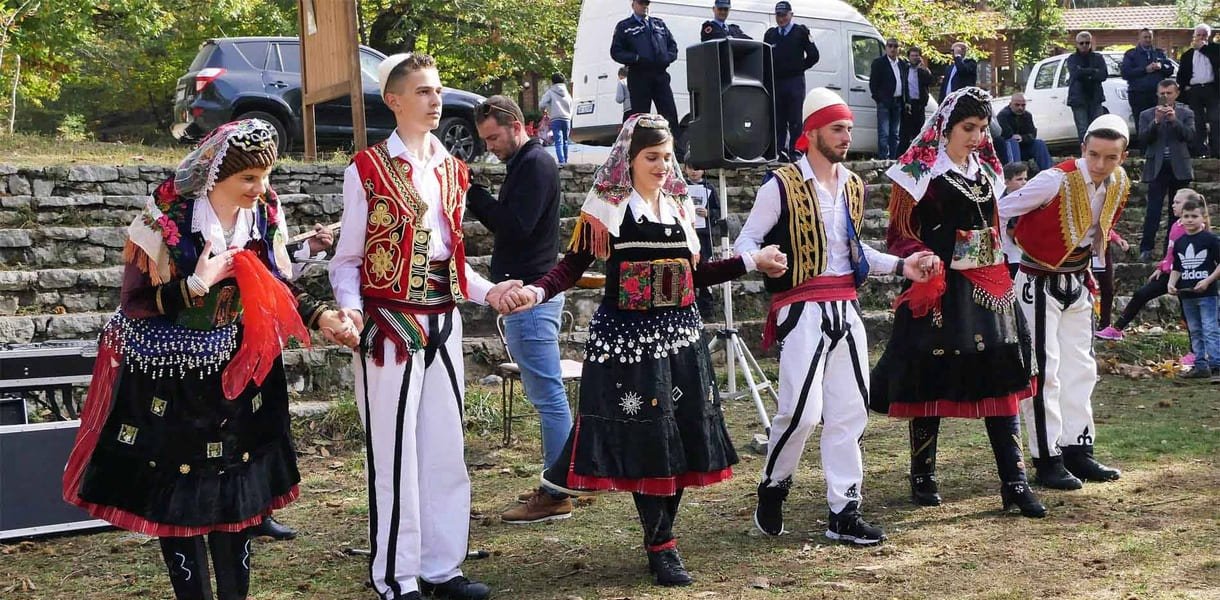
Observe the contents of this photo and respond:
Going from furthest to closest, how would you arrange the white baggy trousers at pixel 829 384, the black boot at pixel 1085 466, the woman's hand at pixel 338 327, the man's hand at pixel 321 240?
1. the black boot at pixel 1085 466
2. the white baggy trousers at pixel 829 384
3. the man's hand at pixel 321 240
4. the woman's hand at pixel 338 327

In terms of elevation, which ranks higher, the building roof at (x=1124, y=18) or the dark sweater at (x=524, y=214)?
the building roof at (x=1124, y=18)

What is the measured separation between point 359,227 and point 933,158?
104 inches

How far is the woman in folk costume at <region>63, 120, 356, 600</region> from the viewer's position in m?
3.80

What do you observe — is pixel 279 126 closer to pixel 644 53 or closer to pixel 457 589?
pixel 644 53

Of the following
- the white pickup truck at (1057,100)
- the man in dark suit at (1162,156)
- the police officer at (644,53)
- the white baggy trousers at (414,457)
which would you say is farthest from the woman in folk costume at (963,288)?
the white pickup truck at (1057,100)

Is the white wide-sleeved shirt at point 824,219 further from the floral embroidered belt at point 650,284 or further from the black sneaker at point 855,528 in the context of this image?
the black sneaker at point 855,528

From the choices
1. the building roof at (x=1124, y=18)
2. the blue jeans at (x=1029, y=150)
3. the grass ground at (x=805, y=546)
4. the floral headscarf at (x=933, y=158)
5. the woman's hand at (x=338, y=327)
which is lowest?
the grass ground at (x=805, y=546)

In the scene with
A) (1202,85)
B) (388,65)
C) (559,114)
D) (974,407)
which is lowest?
(974,407)

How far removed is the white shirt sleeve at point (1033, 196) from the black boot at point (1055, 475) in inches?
48.0

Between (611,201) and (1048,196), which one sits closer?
(611,201)

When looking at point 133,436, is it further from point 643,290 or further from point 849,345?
point 849,345

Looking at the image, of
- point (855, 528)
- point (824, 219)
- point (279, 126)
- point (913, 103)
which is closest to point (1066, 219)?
point (824, 219)

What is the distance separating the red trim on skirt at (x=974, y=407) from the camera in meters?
5.48

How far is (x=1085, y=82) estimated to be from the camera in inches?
598
